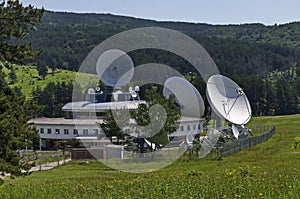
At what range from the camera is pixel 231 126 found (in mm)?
53938

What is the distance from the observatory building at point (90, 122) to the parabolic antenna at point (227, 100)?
57.9 feet

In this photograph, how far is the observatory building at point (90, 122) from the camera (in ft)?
245

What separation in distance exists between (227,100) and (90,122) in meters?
31.4

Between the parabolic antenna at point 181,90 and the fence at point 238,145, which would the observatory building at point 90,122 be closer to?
the parabolic antenna at point 181,90

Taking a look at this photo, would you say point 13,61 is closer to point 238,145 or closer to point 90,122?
point 238,145

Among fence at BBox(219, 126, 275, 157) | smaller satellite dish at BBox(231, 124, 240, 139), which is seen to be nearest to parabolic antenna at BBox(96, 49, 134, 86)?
smaller satellite dish at BBox(231, 124, 240, 139)

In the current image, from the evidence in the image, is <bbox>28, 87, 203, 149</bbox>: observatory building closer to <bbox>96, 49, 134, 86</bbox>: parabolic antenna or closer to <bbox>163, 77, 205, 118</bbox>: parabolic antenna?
<bbox>96, 49, 134, 86</bbox>: parabolic antenna

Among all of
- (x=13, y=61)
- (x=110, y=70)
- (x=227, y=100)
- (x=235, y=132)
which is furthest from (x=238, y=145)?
(x=110, y=70)

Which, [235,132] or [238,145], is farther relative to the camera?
[235,132]

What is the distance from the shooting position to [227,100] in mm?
53594

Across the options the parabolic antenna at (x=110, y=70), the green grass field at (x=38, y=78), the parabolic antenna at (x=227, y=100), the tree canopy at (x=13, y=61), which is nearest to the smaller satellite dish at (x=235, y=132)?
the parabolic antenna at (x=227, y=100)

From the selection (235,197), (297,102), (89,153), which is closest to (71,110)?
(89,153)

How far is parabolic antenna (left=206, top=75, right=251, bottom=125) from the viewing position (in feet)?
170

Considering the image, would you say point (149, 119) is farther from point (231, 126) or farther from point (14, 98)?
point (14, 98)
